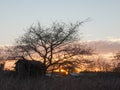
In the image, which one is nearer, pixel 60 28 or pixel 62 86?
pixel 62 86

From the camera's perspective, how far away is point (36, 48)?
43438mm

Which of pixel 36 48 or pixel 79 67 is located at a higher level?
pixel 36 48

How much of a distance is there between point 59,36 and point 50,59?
342 cm

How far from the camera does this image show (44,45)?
43.6 metres

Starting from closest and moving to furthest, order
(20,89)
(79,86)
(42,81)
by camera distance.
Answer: (20,89) → (42,81) → (79,86)

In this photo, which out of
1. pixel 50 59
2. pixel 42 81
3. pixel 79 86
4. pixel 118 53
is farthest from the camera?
pixel 118 53

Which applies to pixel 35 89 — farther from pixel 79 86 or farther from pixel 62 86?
pixel 79 86

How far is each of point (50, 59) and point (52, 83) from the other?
31.8m

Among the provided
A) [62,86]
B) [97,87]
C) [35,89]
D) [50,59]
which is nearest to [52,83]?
[62,86]

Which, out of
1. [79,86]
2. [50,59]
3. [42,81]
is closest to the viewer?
[42,81]

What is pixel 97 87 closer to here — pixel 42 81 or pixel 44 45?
pixel 42 81

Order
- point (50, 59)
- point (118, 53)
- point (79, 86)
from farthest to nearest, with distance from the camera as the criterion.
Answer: point (118, 53) < point (50, 59) < point (79, 86)

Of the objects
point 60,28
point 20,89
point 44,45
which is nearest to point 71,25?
point 60,28

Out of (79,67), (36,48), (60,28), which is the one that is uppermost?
(60,28)
